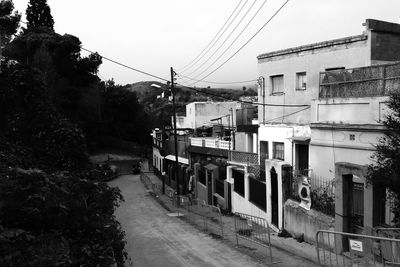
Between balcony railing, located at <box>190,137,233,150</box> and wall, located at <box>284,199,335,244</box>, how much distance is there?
477 inches

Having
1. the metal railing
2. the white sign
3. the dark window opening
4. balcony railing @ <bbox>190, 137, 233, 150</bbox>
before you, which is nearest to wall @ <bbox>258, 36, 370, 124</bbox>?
the metal railing

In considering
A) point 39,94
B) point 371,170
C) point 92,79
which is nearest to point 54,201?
point 39,94

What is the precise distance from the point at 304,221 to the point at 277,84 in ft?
34.5

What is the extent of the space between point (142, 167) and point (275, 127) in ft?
146

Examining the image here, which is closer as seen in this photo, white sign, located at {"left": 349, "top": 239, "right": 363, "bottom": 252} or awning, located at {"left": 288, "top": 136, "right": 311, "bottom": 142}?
white sign, located at {"left": 349, "top": 239, "right": 363, "bottom": 252}

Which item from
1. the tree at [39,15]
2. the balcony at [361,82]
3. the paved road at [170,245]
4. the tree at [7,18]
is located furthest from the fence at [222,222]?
the tree at [39,15]

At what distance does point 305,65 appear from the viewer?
2194cm

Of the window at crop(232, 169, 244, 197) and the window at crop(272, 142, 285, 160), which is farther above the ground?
the window at crop(272, 142, 285, 160)

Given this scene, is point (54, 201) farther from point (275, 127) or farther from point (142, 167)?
point (142, 167)

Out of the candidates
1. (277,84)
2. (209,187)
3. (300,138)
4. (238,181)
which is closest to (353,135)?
(300,138)

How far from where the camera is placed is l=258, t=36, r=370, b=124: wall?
1956 cm

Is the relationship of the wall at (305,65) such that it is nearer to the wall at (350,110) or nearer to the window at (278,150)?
the window at (278,150)

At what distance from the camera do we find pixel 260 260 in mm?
12875

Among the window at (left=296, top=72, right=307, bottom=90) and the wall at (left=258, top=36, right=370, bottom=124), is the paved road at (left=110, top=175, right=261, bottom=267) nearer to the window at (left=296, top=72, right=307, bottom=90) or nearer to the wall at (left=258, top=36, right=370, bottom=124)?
the wall at (left=258, top=36, right=370, bottom=124)
